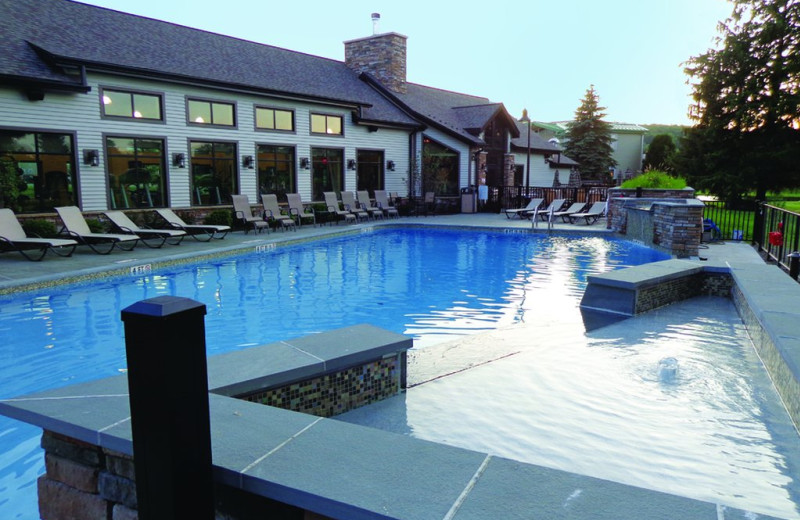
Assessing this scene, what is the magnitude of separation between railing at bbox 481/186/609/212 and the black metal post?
22.8 metres

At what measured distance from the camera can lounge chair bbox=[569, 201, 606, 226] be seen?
18.7 meters

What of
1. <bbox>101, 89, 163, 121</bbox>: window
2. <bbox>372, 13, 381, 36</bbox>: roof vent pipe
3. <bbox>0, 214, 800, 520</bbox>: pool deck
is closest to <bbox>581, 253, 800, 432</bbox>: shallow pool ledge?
<bbox>0, 214, 800, 520</bbox>: pool deck

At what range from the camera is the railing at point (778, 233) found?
29.8 ft

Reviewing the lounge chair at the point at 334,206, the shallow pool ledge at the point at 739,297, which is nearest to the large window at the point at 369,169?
the lounge chair at the point at 334,206

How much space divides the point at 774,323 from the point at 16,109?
544 inches

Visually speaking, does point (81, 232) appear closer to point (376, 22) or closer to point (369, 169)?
point (369, 169)

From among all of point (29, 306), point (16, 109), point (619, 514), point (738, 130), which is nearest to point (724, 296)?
point (619, 514)

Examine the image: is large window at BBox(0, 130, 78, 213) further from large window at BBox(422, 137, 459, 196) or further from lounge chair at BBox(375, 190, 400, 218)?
large window at BBox(422, 137, 459, 196)

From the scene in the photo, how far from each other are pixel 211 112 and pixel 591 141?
108 ft

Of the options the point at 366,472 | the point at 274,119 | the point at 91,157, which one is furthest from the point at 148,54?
the point at 366,472

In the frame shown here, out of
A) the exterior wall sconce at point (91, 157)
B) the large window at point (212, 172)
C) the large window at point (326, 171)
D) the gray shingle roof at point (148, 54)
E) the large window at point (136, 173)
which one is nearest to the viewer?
the gray shingle roof at point (148, 54)

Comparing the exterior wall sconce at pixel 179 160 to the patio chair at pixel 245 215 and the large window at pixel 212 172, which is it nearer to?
the large window at pixel 212 172

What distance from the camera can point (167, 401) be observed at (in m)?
1.80

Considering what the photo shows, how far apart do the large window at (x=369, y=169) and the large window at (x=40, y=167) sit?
10282mm
